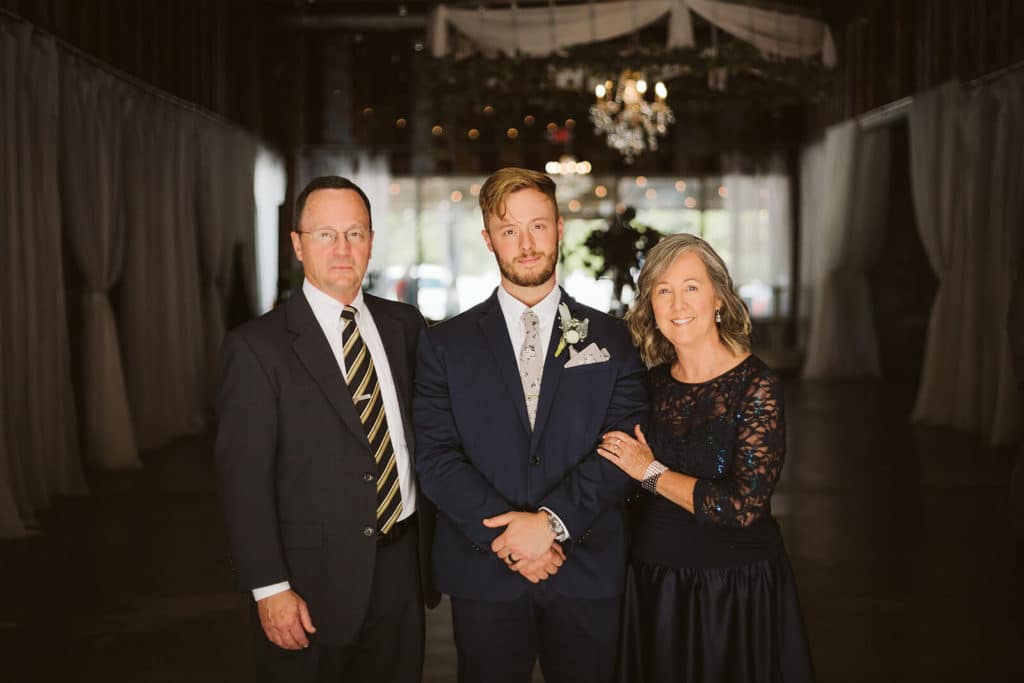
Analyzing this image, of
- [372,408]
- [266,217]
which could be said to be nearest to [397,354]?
[372,408]

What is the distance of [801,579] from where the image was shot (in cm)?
470

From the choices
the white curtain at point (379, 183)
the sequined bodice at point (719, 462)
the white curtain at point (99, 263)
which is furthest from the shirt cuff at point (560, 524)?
the white curtain at point (379, 183)

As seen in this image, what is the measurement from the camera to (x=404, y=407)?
2.44 meters

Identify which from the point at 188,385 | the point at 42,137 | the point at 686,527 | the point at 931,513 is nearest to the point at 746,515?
the point at 686,527

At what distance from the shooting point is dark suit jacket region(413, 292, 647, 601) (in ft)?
7.73

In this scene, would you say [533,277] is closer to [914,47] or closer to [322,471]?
[322,471]

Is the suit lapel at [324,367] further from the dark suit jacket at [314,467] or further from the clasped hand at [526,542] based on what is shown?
the clasped hand at [526,542]

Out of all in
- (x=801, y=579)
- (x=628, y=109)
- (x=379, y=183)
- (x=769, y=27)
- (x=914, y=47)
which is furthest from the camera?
(x=379, y=183)

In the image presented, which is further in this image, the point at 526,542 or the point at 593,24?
the point at 593,24

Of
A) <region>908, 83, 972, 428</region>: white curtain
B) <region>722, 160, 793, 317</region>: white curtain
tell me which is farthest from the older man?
<region>722, 160, 793, 317</region>: white curtain

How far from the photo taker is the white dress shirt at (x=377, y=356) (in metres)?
2.37

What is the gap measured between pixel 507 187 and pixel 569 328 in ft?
1.23

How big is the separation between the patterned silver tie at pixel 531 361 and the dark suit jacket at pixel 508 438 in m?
0.03

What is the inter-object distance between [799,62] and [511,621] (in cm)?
620
